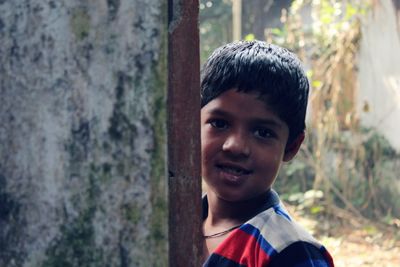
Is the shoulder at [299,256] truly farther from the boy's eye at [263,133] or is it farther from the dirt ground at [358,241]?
A: the dirt ground at [358,241]

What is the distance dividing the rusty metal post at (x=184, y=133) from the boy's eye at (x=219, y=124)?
0.59m

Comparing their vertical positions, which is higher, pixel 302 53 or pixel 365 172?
pixel 302 53

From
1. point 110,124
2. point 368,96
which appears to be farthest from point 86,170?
point 368,96

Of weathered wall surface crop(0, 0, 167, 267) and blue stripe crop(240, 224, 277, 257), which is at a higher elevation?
weathered wall surface crop(0, 0, 167, 267)

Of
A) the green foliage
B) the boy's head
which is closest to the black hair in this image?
the boy's head

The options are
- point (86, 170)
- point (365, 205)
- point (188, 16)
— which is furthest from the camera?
point (365, 205)

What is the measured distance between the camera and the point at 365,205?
23.0 ft

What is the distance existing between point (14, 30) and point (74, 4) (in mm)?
79

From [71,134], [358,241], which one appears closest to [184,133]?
[71,134]

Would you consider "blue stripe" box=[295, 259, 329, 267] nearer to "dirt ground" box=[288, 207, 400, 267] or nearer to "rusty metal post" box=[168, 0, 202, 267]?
"rusty metal post" box=[168, 0, 202, 267]

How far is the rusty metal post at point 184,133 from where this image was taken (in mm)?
952

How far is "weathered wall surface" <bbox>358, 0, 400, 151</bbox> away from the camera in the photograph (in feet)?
23.7

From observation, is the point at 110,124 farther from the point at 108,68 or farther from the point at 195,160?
the point at 195,160

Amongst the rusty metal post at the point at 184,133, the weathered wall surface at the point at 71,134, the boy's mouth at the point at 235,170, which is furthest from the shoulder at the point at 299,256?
the weathered wall surface at the point at 71,134
